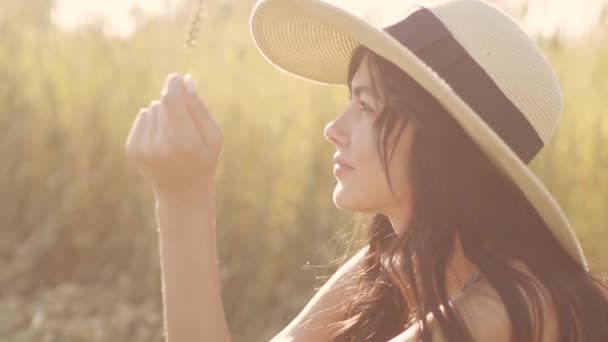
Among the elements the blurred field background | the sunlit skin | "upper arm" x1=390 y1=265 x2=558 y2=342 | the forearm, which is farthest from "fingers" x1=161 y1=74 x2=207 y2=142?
the blurred field background

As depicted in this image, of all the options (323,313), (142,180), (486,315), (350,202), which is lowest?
(142,180)

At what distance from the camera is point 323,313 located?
89.2 inches

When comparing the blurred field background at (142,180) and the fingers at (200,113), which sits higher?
the fingers at (200,113)

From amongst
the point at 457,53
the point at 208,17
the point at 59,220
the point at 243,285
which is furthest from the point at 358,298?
the point at 208,17

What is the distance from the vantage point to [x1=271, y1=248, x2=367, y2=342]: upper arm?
7.42ft

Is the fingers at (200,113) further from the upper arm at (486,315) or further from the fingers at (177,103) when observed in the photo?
the upper arm at (486,315)

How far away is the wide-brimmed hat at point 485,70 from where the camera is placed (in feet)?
5.91

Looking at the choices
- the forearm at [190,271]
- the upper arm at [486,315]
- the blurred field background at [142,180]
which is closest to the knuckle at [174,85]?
the forearm at [190,271]

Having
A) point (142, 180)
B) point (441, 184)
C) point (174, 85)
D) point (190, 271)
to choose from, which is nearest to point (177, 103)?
point (174, 85)

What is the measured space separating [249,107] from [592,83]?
117cm

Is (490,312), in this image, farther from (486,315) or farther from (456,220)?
(456,220)

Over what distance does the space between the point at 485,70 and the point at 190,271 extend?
546mm

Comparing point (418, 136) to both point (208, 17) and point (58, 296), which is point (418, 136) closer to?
point (58, 296)

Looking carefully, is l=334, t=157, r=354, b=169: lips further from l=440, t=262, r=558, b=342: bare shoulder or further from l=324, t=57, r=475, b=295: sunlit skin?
l=440, t=262, r=558, b=342: bare shoulder
